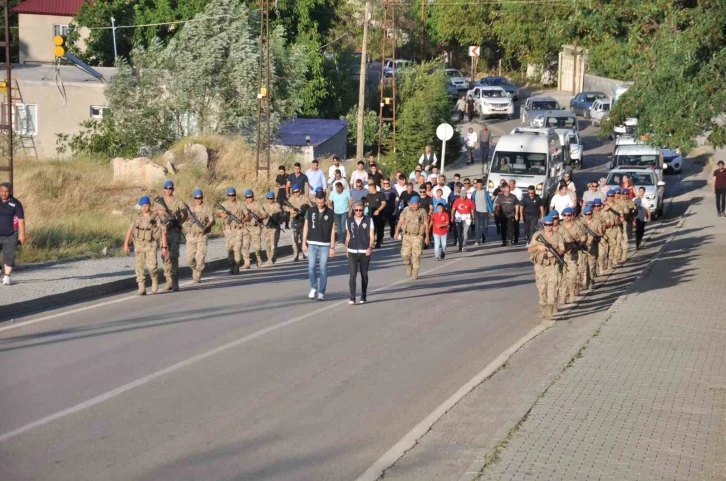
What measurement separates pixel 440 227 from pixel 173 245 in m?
7.16

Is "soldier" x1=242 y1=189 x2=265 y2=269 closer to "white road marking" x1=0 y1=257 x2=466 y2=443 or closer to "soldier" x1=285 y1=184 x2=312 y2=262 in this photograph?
"soldier" x1=285 y1=184 x2=312 y2=262

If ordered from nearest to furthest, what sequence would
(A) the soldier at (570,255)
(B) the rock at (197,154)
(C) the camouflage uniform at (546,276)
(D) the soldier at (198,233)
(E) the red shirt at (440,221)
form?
(C) the camouflage uniform at (546,276) < (A) the soldier at (570,255) < (D) the soldier at (198,233) < (E) the red shirt at (440,221) < (B) the rock at (197,154)

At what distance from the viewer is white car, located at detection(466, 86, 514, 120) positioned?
61.1 m

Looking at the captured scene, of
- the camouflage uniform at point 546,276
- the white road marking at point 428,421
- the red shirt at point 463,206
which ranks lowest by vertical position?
the white road marking at point 428,421

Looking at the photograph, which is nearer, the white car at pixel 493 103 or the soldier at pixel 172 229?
the soldier at pixel 172 229

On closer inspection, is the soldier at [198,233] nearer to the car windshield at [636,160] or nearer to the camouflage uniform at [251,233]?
the camouflage uniform at [251,233]

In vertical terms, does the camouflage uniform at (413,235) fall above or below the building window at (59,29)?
below

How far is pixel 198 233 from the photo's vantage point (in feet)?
61.3

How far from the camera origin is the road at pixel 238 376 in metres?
8.48

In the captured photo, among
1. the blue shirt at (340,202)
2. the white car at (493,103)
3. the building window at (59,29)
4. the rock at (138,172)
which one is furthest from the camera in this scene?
the building window at (59,29)

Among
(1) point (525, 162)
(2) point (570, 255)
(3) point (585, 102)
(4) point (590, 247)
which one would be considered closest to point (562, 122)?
(3) point (585, 102)

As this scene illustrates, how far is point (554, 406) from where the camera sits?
393 inches

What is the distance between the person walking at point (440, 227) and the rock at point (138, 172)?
1295cm

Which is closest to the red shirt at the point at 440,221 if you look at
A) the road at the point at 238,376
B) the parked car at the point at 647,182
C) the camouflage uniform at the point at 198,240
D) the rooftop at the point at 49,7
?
the road at the point at 238,376
